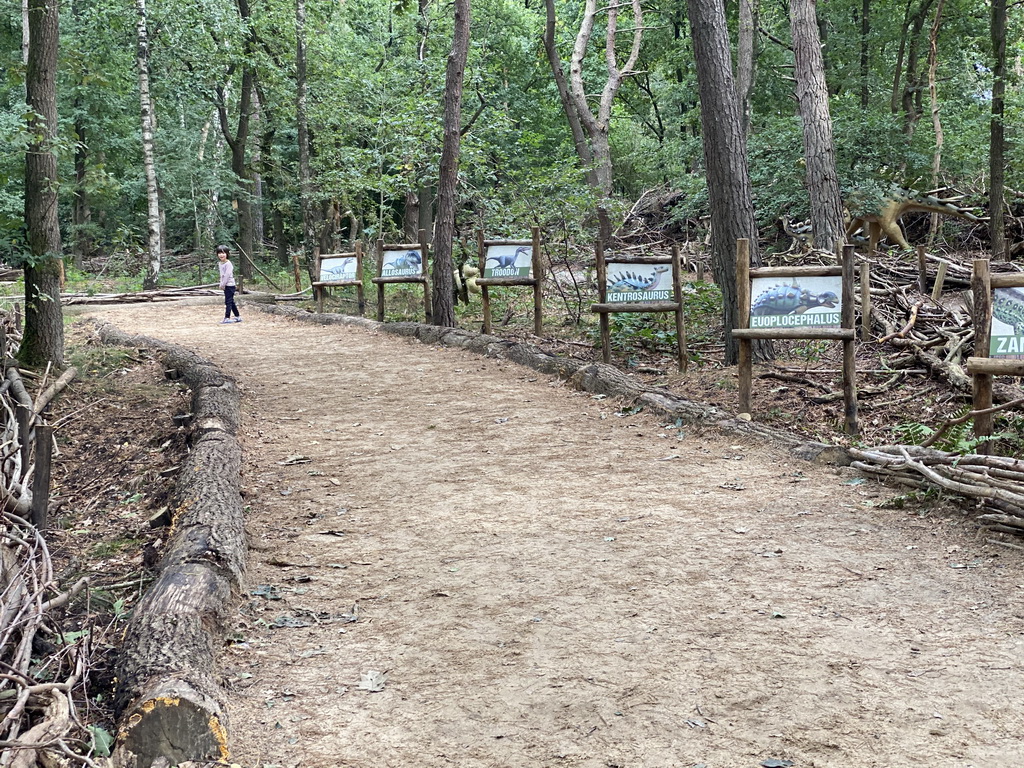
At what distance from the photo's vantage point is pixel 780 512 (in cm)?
Result: 552

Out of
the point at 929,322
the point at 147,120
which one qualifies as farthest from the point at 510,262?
the point at 147,120

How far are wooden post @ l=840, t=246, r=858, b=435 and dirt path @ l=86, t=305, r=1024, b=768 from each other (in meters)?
0.97

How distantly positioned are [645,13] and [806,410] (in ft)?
79.8

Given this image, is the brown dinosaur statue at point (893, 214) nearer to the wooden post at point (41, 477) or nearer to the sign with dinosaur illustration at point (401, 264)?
the sign with dinosaur illustration at point (401, 264)

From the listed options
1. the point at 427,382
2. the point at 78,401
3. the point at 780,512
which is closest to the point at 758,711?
the point at 780,512

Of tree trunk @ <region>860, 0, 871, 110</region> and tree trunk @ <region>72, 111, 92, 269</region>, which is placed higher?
tree trunk @ <region>860, 0, 871, 110</region>

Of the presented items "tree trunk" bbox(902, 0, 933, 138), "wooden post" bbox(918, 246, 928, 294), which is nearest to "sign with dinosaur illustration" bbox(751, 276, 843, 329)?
"wooden post" bbox(918, 246, 928, 294)

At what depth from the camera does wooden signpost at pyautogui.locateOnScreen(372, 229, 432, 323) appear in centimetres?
1483

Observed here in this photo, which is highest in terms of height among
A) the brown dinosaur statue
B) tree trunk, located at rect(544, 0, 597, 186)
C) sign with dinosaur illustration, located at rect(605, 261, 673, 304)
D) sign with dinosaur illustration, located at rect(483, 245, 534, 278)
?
tree trunk, located at rect(544, 0, 597, 186)

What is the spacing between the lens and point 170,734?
302 cm

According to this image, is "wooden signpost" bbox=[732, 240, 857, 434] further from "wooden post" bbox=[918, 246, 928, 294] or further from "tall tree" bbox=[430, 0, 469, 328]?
"tall tree" bbox=[430, 0, 469, 328]

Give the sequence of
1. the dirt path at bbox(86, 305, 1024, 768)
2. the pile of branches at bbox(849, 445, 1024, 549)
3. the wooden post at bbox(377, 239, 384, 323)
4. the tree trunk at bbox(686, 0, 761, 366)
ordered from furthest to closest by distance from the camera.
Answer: the wooden post at bbox(377, 239, 384, 323) → the tree trunk at bbox(686, 0, 761, 366) → the pile of branches at bbox(849, 445, 1024, 549) → the dirt path at bbox(86, 305, 1024, 768)

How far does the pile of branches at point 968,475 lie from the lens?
194 inches

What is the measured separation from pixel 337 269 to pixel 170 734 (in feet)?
48.7
